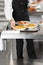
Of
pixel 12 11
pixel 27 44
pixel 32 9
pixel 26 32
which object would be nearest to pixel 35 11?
pixel 32 9

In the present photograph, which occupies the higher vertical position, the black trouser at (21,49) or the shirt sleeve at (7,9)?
the shirt sleeve at (7,9)

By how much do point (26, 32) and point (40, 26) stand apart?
0.74 ft

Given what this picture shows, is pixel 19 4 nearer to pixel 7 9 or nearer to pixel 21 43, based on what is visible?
pixel 7 9

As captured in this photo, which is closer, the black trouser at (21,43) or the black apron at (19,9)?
the black trouser at (21,43)

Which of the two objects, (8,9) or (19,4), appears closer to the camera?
(19,4)

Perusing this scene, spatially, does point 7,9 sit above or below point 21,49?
above

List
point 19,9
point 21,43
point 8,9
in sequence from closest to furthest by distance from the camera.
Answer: point 21,43 → point 19,9 → point 8,9

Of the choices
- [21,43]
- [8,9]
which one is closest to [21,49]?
[21,43]

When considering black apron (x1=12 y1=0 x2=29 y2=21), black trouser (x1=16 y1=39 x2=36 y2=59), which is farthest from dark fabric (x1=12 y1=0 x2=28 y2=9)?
black trouser (x1=16 y1=39 x2=36 y2=59)

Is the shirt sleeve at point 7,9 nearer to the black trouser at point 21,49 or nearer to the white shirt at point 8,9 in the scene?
the white shirt at point 8,9

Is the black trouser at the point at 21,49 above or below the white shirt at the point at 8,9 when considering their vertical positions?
below

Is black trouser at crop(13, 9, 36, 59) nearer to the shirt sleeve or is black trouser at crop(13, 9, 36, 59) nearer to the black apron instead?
the black apron

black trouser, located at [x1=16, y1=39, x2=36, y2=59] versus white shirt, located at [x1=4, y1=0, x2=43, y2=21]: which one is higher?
white shirt, located at [x1=4, y1=0, x2=43, y2=21]

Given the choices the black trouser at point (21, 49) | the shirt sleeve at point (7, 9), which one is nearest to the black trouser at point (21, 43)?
the black trouser at point (21, 49)
